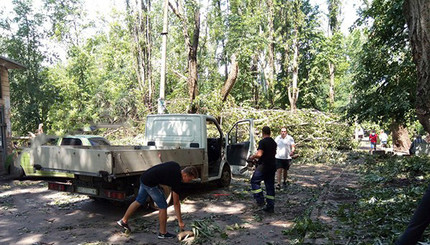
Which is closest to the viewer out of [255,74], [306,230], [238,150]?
[306,230]

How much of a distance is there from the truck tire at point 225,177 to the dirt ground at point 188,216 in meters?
0.23

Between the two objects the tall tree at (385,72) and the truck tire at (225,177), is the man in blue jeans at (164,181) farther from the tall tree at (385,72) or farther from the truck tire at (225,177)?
the tall tree at (385,72)

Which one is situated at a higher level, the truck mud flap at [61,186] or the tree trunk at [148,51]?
the tree trunk at [148,51]

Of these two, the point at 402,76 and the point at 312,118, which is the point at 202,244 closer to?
the point at 402,76

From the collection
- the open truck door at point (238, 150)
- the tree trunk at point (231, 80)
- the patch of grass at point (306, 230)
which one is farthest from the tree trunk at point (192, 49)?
the patch of grass at point (306, 230)

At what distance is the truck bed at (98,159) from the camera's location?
572 cm

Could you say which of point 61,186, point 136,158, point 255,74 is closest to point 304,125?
point 255,74

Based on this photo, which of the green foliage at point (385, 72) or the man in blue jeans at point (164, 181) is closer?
the man in blue jeans at point (164, 181)

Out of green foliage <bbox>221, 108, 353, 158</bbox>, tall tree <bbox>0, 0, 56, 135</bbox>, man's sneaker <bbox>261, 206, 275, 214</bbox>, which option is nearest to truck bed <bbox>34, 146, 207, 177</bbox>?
man's sneaker <bbox>261, 206, 275, 214</bbox>

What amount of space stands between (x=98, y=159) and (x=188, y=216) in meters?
2.23

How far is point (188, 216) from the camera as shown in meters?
6.74

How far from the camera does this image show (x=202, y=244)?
5094mm

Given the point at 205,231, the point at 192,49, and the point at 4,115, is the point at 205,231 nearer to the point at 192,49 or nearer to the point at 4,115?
the point at 192,49

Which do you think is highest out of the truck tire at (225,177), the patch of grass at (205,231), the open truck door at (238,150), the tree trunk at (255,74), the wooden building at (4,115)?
the tree trunk at (255,74)
